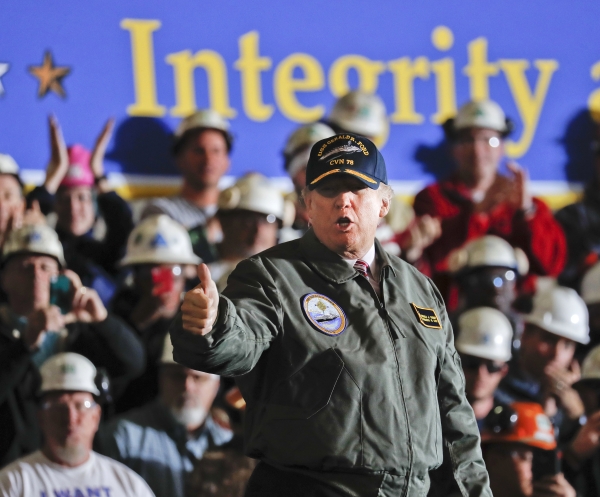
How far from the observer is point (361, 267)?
125 inches

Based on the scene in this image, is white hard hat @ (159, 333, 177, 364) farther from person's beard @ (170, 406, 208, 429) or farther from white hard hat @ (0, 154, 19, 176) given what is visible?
white hard hat @ (0, 154, 19, 176)

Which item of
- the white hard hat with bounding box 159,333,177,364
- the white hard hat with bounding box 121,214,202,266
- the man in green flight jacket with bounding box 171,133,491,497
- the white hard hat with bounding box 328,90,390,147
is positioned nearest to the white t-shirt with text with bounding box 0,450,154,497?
the white hard hat with bounding box 159,333,177,364

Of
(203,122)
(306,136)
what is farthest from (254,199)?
(203,122)

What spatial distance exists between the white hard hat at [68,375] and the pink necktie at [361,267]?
2.64m

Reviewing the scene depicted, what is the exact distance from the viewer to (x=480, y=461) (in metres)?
3.28

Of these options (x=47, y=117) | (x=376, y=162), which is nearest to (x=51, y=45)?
(x=47, y=117)

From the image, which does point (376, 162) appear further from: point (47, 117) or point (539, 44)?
point (539, 44)

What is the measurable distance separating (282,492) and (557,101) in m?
7.15

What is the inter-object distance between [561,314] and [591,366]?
398mm

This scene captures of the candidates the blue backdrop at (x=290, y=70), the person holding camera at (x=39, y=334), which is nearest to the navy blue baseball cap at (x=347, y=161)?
the person holding camera at (x=39, y=334)

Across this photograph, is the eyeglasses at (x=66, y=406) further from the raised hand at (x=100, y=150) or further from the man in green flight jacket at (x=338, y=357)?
the man in green flight jacket at (x=338, y=357)

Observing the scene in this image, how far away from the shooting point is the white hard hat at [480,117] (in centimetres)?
790

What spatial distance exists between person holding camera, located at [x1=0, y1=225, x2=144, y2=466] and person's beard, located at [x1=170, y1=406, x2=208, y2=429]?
0.92ft

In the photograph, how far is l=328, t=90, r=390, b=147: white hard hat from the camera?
7.80 meters
